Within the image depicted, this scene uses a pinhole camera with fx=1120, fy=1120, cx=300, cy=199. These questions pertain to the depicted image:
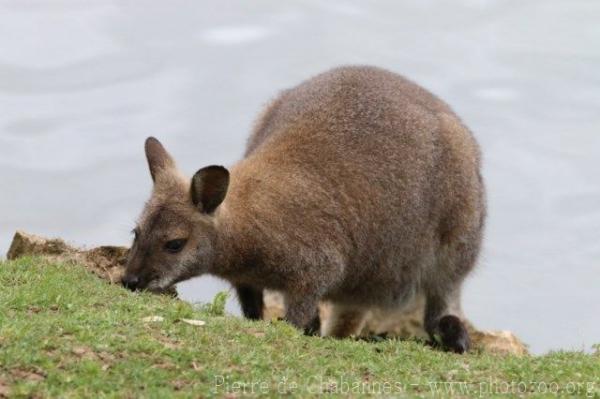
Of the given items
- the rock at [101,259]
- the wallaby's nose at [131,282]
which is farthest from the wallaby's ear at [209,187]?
the rock at [101,259]

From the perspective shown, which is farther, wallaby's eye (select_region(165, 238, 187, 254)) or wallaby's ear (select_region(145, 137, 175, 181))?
wallaby's ear (select_region(145, 137, 175, 181))

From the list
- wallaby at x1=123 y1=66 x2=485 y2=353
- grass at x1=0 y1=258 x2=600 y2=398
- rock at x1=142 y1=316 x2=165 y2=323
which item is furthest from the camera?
wallaby at x1=123 y1=66 x2=485 y2=353

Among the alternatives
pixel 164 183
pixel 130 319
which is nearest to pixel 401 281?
pixel 164 183

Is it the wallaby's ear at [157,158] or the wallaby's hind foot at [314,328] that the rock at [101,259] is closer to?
the wallaby's hind foot at [314,328]

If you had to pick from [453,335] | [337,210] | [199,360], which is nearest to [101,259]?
[337,210]

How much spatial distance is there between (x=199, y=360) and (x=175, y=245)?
2.52 m

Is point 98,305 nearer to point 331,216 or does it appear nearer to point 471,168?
point 331,216

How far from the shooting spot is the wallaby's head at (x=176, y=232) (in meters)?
10.6

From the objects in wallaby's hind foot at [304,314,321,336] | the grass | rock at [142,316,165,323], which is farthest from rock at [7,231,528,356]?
rock at [142,316,165,323]

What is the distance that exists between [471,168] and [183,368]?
5529 millimetres

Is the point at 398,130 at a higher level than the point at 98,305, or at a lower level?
higher

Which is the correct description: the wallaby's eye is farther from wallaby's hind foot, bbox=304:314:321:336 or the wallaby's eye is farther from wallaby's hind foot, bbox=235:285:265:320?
wallaby's hind foot, bbox=304:314:321:336

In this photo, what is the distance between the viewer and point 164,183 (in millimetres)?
11039

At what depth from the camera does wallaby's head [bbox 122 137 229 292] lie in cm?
1064
